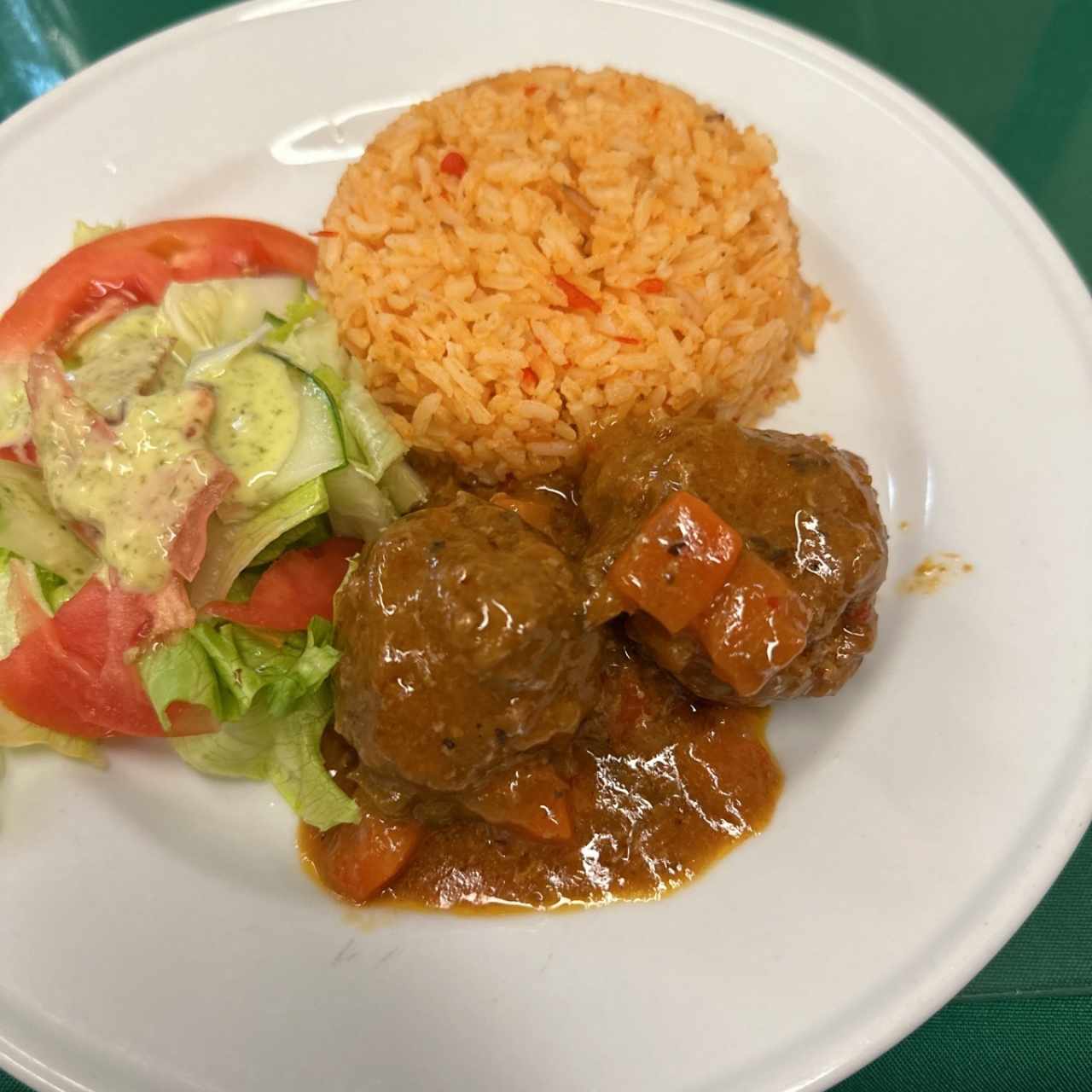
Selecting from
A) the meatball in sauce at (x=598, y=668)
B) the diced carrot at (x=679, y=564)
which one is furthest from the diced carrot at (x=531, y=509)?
the diced carrot at (x=679, y=564)

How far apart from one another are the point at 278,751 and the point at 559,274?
1696 mm

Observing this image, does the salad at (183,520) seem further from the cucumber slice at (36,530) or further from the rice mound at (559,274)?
the rice mound at (559,274)

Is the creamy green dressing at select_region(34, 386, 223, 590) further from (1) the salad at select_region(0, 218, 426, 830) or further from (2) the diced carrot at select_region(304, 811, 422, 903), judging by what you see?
(2) the diced carrot at select_region(304, 811, 422, 903)

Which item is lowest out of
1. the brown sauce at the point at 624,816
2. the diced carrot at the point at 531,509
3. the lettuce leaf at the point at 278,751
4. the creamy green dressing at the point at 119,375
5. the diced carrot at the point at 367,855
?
the brown sauce at the point at 624,816

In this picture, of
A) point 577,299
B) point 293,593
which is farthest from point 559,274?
point 293,593

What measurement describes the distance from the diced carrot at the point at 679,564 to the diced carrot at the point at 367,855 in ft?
2.92

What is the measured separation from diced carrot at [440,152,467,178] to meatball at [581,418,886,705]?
129 centimetres

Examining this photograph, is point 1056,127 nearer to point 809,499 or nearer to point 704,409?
point 704,409

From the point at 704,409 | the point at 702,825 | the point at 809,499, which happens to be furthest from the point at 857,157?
the point at 702,825

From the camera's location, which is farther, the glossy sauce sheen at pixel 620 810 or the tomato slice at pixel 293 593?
the tomato slice at pixel 293 593

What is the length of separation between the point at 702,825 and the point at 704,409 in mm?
1351

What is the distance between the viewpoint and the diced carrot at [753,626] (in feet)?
7.09

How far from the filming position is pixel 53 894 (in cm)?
224

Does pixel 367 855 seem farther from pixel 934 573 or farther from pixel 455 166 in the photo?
pixel 455 166
